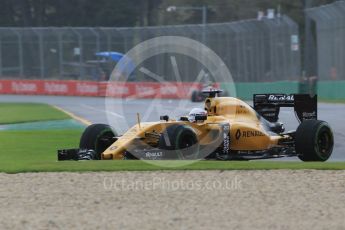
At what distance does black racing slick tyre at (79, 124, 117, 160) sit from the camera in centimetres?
1491

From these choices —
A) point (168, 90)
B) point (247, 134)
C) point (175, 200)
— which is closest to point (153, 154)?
point (247, 134)

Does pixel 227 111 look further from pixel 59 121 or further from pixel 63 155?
Result: pixel 59 121

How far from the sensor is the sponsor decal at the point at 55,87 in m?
58.2

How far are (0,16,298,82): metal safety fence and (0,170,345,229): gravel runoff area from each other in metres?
34.9

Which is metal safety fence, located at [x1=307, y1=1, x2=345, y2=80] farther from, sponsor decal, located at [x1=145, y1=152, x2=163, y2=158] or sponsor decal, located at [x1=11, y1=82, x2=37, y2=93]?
sponsor decal, located at [x1=145, y1=152, x2=163, y2=158]

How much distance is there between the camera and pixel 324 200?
33.5 ft

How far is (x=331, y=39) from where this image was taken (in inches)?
1684

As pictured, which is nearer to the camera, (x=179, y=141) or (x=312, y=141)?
(x=179, y=141)

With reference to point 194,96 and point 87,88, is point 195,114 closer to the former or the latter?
point 194,96

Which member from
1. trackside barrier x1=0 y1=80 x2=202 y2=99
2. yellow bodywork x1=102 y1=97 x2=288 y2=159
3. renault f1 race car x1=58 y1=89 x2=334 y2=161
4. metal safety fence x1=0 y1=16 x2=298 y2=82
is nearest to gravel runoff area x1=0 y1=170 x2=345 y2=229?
renault f1 race car x1=58 y1=89 x2=334 y2=161

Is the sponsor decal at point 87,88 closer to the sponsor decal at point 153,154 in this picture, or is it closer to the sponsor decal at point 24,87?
the sponsor decal at point 24,87

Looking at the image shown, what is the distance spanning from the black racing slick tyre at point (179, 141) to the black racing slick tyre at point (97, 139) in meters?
1.57

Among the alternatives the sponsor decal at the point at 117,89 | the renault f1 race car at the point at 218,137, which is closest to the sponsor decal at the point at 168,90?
the sponsor decal at the point at 117,89

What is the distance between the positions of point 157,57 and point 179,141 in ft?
121
